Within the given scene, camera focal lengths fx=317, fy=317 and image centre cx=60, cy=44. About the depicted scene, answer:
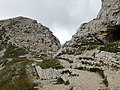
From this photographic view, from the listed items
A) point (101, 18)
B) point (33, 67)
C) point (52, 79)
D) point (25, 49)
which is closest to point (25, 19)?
point (25, 49)

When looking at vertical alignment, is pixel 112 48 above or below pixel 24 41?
below

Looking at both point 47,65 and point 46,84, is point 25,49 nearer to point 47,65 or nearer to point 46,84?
point 47,65

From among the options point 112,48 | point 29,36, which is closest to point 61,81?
point 112,48

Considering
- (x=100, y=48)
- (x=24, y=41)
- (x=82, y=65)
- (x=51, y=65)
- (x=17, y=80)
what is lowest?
(x=17, y=80)

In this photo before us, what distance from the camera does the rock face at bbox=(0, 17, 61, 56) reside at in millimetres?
100188

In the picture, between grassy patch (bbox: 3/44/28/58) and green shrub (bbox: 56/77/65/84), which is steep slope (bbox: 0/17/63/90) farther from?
green shrub (bbox: 56/77/65/84)

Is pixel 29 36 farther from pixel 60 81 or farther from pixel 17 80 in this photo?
pixel 60 81

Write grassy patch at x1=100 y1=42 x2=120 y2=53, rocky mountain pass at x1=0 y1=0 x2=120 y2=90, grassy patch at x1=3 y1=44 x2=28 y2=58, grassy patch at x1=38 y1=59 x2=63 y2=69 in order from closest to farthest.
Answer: rocky mountain pass at x1=0 y1=0 x2=120 y2=90, grassy patch at x1=38 y1=59 x2=63 y2=69, grassy patch at x1=100 y1=42 x2=120 y2=53, grassy patch at x1=3 y1=44 x2=28 y2=58

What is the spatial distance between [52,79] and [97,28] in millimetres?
30245

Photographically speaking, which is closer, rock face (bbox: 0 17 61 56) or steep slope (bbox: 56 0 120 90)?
steep slope (bbox: 56 0 120 90)

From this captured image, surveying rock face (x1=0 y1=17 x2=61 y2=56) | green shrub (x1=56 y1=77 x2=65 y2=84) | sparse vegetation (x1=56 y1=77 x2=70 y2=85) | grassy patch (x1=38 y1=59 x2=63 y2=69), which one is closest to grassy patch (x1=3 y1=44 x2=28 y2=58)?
rock face (x1=0 y1=17 x2=61 y2=56)

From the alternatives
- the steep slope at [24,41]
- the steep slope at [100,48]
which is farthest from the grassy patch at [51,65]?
the steep slope at [24,41]

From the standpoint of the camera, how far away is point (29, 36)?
106m

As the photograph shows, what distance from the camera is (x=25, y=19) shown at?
118 metres
